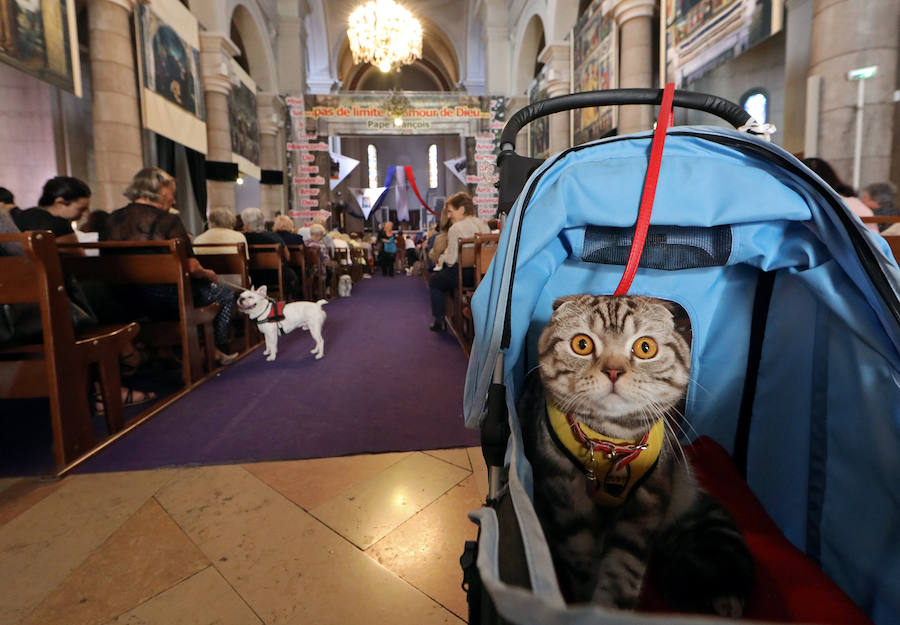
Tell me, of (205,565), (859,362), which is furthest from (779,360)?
(205,565)

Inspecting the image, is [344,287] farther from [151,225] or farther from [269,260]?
[151,225]

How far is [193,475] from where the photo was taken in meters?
1.71

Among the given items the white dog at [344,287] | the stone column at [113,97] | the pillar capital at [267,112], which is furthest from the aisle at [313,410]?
the pillar capital at [267,112]

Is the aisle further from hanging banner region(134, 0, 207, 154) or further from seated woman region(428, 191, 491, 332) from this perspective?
hanging banner region(134, 0, 207, 154)

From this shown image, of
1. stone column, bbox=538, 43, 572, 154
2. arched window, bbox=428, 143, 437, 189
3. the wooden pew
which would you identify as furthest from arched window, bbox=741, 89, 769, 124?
arched window, bbox=428, 143, 437, 189

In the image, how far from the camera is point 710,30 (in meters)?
4.84

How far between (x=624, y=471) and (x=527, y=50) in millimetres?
12715

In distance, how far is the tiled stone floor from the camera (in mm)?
1088

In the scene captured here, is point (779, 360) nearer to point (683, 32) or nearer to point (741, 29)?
point (741, 29)

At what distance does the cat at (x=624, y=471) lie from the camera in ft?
2.44

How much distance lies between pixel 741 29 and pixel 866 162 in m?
1.80

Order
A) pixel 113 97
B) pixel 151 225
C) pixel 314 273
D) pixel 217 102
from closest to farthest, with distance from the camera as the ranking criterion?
1. pixel 151 225
2. pixel 113 97
3. pixel 314 273
4. pixel 217 102

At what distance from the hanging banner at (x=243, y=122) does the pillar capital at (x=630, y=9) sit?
6437mm

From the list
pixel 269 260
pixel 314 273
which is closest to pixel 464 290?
pixel 269 260
